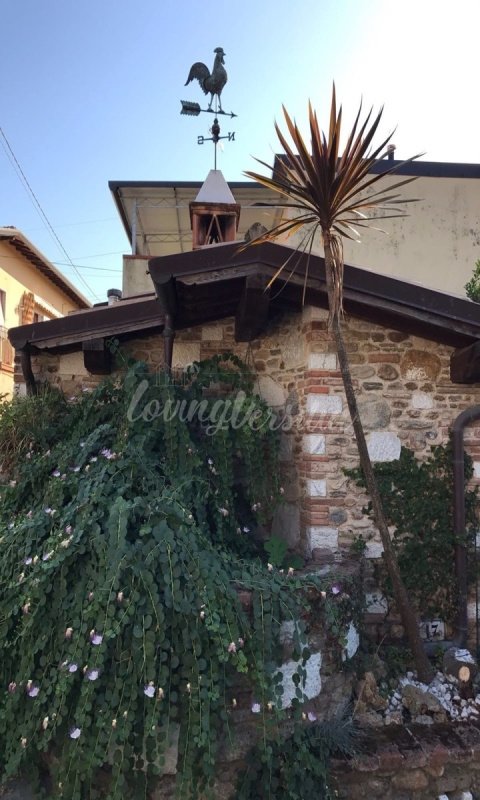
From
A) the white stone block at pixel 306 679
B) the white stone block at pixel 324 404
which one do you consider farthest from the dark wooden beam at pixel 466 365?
the white stone block at pixel 306 679

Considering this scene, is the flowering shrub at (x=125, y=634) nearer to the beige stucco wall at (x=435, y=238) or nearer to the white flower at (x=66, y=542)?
the white flower at (x=66, y=542)

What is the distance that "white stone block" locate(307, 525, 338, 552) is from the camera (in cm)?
408

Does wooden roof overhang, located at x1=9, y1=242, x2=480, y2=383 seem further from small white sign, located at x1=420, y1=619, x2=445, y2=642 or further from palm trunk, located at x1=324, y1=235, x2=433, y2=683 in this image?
small white sign, located at x1=420, y1=619, x2=445, y2=642

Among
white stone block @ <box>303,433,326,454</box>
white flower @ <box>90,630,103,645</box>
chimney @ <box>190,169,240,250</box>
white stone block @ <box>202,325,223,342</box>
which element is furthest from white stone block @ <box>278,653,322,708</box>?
chimney @ <box>190,169,240,250</box>

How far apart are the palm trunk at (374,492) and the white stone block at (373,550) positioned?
506 mm

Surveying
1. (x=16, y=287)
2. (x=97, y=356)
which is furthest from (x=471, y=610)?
(x=16, y=287)

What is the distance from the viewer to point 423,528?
4.17m

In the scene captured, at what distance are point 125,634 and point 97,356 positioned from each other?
280cm

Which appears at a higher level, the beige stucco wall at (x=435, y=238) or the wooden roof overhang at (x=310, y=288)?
the beige stucco wall at (x=435, y=238)

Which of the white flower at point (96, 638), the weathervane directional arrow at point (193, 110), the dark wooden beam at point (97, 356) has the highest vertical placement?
the weathervane directional arrow at point (193, 110)

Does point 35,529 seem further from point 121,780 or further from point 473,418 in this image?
point 473,418

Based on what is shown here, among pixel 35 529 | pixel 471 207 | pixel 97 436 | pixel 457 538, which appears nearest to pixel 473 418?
pixel 457 538

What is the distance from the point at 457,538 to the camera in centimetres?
411

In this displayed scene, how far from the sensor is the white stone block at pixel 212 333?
16.6 feet
